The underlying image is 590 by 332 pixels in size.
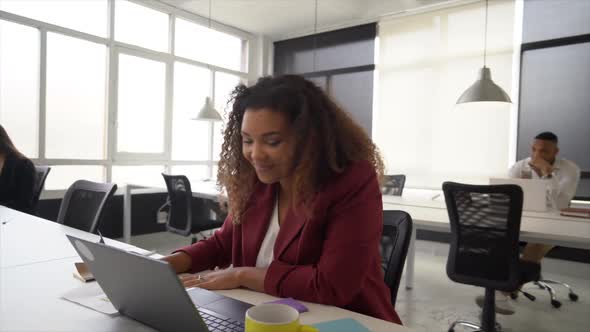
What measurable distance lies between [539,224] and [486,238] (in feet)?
1.45

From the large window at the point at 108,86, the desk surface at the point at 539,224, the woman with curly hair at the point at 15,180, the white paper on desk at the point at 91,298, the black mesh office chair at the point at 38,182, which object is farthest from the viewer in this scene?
the large window at the point at 108,86

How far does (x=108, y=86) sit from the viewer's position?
14.9 feet

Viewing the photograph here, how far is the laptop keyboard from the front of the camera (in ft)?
2.65

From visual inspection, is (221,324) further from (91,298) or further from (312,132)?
(312,132)

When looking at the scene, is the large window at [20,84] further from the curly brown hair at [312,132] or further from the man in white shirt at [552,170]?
the man in white shirt at [552,170]

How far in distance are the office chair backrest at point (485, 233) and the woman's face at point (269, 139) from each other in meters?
1.35

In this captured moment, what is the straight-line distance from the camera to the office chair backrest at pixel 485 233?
6.66ft

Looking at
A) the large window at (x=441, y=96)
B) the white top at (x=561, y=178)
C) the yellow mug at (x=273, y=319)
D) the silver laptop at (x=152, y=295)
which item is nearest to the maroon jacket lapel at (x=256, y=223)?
the silver laptop at (x=152, y=295)

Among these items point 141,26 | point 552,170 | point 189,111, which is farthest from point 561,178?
point 141,26

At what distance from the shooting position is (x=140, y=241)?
4.76 metres

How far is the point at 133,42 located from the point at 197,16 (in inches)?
42.0

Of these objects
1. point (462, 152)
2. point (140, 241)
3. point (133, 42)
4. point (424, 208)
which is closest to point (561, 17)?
point (462, 152)

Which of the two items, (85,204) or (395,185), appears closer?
(85,204)

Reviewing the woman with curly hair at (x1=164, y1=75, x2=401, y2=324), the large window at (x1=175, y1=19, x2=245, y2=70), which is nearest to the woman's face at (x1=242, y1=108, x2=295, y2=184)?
the woman with curly hair at (x1=164, y1=75, x2=401, y2=324)
